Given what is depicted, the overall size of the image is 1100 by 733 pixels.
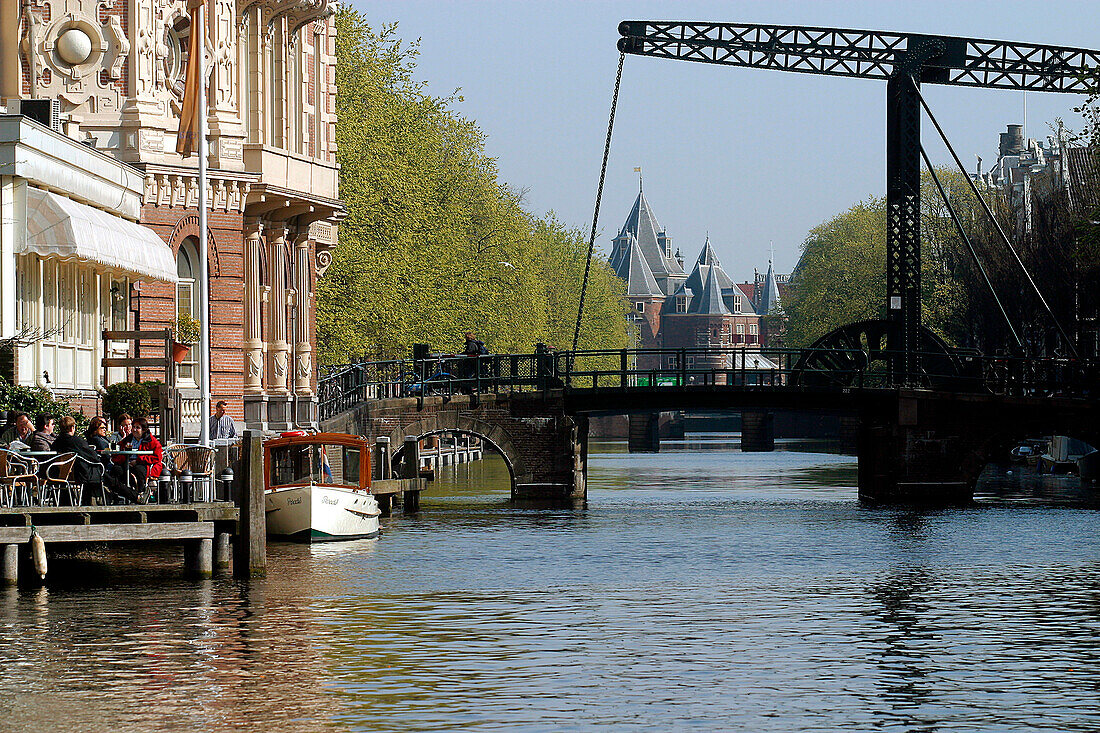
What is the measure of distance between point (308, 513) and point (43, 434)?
9.50 m

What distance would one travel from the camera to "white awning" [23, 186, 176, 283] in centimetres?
3066

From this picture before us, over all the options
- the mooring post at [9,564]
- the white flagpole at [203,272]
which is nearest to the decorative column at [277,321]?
the white flagpole at [203,272]

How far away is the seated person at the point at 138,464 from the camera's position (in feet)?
88.5

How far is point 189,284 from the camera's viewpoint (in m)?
42.1

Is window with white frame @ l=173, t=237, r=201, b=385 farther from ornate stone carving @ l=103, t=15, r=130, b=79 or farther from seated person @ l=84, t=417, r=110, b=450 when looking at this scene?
seated person @ l=84, t=417, r=110, b=450

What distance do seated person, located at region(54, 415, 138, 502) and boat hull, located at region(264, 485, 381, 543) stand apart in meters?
9.30

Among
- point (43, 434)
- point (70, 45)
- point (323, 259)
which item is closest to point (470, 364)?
point (323, 259)

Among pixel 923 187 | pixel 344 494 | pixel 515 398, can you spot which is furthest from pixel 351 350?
pixel 923 187

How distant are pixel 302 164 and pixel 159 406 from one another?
13.1 m

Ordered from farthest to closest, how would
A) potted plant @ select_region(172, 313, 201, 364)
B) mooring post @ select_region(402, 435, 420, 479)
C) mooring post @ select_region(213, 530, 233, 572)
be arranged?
1. mooring post @ select_region(402, 435, 420, 479)
2. potted plant @ select_region(172, 313, 201, 364)
3. mooring post @ select_region(213, 530, 233, 572)

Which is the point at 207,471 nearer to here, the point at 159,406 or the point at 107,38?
the point at 159,406

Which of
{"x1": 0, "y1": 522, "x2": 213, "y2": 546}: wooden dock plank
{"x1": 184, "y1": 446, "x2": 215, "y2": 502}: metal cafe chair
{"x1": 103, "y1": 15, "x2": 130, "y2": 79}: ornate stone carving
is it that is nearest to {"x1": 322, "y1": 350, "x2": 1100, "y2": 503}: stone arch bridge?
{"x1": 103, "y1": 15, "x2": 130, "y2": 79}: ornate stone carving

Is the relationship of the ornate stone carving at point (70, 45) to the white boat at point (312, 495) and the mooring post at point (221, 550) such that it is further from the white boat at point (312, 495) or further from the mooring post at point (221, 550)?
the mooring post at point (221, 550)

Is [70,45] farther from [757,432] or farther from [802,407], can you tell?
[757,432]
